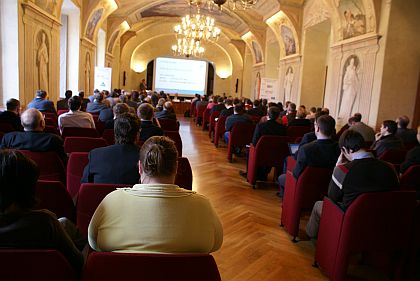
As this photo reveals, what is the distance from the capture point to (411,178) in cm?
362

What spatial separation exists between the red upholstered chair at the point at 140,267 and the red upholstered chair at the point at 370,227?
1823mm

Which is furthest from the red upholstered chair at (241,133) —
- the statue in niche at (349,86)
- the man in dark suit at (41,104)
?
the man in dark suit at (41,104)

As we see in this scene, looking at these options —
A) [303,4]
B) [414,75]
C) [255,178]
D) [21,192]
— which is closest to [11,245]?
[21,192]

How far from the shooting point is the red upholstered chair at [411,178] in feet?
11.8

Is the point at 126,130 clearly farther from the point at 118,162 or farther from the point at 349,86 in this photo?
the point at 349,86

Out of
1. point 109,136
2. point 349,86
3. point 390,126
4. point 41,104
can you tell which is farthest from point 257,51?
point 109,136

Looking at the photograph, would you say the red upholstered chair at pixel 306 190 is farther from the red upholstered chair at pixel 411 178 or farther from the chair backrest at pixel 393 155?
the chair backrest at pixel 393 155

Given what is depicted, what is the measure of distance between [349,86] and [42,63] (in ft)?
26.0

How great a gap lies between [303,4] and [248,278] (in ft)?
39.2

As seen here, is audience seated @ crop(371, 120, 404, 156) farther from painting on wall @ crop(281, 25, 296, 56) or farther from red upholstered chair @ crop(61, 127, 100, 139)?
painting on wall @ crop(281, 25, 296, 56)

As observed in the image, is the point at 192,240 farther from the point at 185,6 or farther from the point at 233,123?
the point at 185,6

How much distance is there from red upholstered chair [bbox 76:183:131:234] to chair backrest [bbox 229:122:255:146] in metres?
5.40

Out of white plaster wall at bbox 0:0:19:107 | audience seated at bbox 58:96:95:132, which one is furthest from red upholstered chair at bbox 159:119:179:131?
white plaster wall at bbox 0:0:19:107

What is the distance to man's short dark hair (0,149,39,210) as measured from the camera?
1401mm
